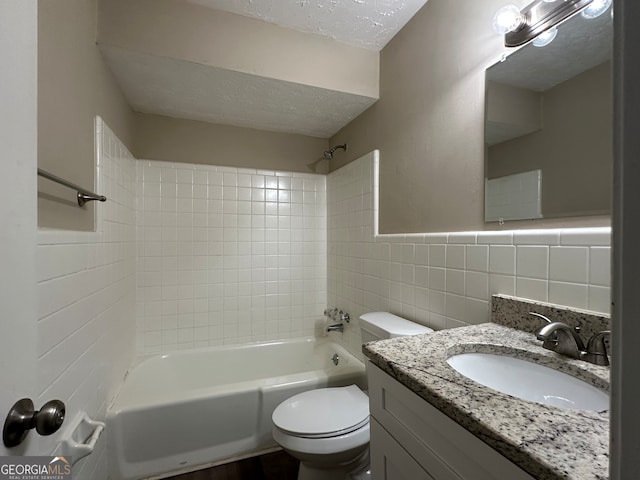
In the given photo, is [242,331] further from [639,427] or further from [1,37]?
[639,427]

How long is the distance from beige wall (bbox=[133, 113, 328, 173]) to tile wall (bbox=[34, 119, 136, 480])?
0.82ft

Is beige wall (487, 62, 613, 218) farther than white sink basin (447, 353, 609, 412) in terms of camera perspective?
Yes

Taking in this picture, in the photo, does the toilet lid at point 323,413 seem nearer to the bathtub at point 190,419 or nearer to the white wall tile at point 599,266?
the bathtub at point 190,419

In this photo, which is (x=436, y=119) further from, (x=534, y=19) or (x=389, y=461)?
(x=389, y=461)

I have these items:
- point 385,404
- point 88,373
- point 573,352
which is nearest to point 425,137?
point 573,352

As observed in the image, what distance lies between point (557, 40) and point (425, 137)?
1.84 ft

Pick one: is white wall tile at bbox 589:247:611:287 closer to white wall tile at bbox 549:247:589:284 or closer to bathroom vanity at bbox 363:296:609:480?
white wall tile at bbox 549:247:589:284

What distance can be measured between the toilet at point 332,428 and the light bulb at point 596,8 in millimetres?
1217

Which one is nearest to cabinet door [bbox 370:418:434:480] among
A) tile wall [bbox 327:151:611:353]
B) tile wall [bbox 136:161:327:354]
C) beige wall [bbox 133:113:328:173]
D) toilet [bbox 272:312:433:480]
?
toilet [bbox 272:312:433:480]

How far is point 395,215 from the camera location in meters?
1.61

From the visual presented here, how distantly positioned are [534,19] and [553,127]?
1.24 feet

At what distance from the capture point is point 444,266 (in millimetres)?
1231

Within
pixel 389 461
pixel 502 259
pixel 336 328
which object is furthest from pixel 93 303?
pixel 502 259

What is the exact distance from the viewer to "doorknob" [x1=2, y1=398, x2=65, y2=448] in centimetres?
39
